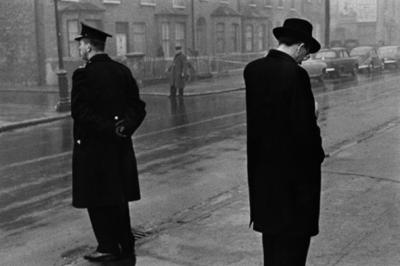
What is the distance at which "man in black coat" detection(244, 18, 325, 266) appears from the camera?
3.62 meters

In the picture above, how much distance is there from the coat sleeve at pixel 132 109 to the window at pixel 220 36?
33374 millimetres

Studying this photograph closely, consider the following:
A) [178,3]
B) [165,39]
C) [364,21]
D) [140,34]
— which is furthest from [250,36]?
[364,21]

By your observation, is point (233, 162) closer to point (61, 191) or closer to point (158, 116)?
point (61, 191)

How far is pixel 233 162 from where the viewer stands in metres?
9.55

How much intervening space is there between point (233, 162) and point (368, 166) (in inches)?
80.0

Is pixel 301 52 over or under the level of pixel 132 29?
under

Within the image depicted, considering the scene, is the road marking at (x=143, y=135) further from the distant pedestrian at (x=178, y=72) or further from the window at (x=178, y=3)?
the window at (x=178, y=3)

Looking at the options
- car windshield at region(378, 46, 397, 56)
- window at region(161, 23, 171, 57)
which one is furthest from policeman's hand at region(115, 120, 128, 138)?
car windshield at region(378, 46, 397, 56)

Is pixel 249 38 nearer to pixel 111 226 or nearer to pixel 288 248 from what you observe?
pixel 111 226

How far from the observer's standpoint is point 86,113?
4941 mm

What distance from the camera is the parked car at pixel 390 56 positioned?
38.0 metres

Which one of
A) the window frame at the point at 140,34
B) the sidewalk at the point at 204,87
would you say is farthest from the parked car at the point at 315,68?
the window frame at the point at 140,34

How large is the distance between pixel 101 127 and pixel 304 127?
1.94 meters

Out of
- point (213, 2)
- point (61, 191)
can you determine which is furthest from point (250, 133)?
point (213, 2)
